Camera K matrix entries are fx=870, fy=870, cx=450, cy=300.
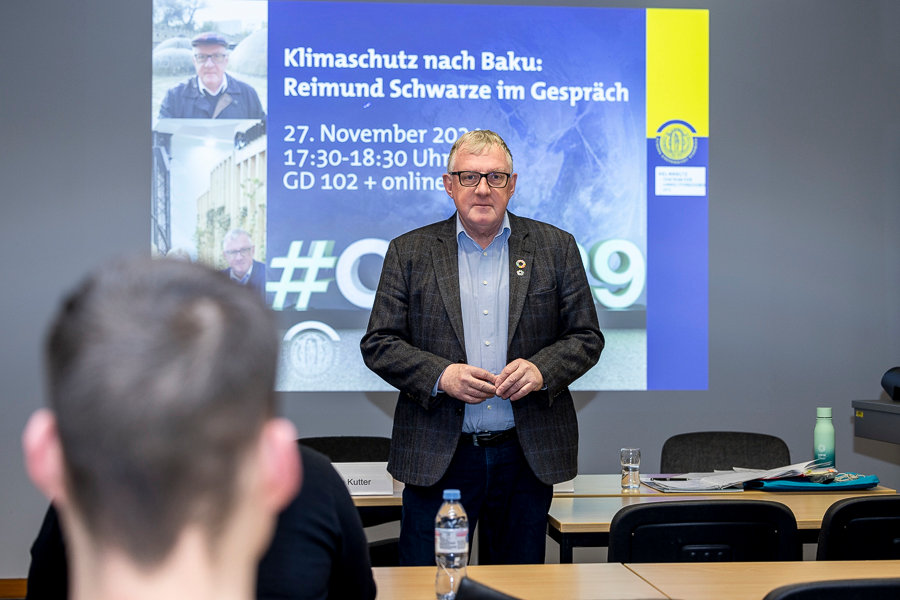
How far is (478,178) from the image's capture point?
2.77 meters

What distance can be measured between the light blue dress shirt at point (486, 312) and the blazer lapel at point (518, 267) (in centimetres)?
3

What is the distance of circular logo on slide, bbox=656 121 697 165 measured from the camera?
448cm

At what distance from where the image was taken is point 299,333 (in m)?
4.35

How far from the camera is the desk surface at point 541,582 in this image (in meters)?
1.80

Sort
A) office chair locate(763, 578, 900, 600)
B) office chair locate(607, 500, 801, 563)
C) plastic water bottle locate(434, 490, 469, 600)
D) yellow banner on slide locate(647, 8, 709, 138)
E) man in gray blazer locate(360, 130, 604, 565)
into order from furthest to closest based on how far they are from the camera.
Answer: yellow banner on slide locate(647, 8, 709, 138), man in gray blazer locate(360, 130, 604, 565), office chair locate(607, 500, 801, 563), plastic water bottle locate(434, 490, 469, 600), office chair locate(763, 578, 900, 600)

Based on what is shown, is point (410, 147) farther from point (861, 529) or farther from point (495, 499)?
point (861, 529)

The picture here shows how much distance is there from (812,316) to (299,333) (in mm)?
2702

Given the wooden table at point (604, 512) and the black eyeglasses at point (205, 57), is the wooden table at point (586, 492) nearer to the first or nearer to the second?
the wooden table at point (604, 512)

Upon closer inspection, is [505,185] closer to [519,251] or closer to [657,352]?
[519,251]

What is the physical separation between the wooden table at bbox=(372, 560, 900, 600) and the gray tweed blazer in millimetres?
592

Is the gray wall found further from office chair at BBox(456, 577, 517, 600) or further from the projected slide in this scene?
office chair at BBox(456, 577, 517, 600)

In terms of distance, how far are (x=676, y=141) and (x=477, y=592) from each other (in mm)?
3781

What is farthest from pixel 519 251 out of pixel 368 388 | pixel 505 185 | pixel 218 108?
pixel 218 108
